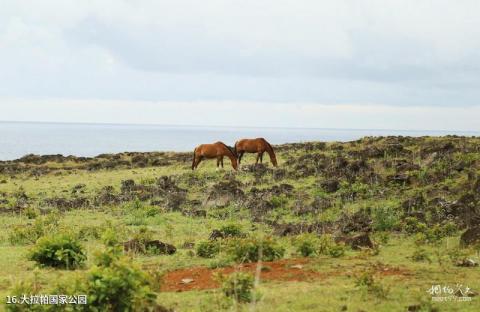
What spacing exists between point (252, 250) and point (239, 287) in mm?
3450

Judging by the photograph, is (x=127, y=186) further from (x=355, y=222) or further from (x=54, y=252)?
(x=54, y=252)

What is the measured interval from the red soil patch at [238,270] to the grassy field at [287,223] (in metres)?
0.04

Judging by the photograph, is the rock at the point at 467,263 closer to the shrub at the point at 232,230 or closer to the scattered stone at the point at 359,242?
the scattered stone at the point at 359,242

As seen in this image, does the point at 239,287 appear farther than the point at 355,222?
No

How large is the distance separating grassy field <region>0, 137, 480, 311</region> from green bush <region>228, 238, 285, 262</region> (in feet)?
0.41

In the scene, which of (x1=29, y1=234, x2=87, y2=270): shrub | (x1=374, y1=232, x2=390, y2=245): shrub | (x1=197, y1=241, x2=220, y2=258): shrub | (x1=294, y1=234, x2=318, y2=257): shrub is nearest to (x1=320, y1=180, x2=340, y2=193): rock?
(x1=374, y1=232, x2=390, y2=245): shrub

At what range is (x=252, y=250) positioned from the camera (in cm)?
1262

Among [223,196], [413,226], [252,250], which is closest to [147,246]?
[252,250]

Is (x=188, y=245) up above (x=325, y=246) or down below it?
below

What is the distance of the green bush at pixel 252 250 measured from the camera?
12.5m

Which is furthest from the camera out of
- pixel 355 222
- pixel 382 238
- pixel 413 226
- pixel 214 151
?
pixel 214 151

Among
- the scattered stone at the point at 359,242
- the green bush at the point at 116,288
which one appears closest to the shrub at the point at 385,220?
the scattered stone at the point at 359,242

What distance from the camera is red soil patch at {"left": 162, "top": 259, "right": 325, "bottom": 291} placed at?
35.9ft

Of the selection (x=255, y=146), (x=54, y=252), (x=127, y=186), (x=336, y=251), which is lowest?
(x=127, y=186)
